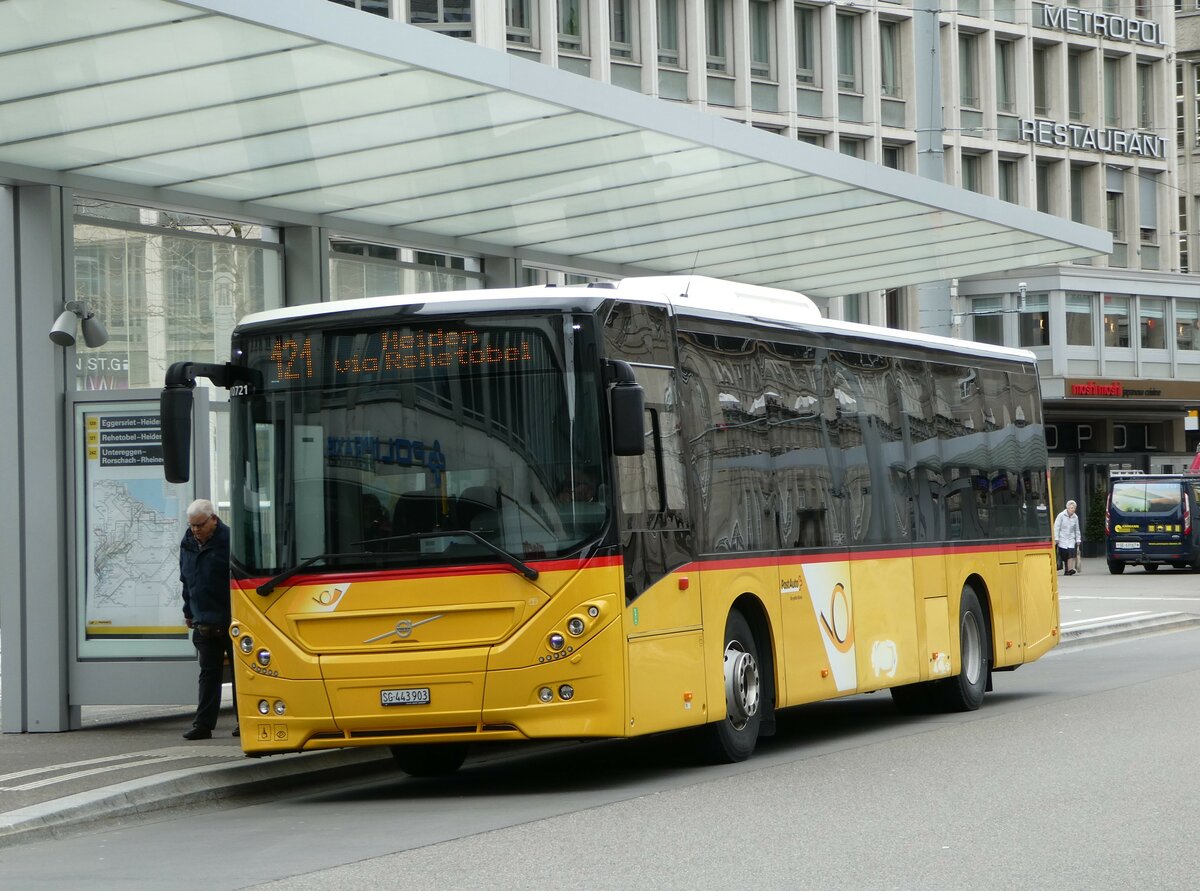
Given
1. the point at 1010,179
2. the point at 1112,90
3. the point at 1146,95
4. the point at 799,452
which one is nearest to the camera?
the point at 799,452

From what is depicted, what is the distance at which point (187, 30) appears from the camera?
1212 centimetres

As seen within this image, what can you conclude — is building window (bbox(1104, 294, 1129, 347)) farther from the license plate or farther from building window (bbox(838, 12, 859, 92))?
the license plate

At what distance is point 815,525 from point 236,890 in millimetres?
6429

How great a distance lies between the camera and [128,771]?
39.3 ft

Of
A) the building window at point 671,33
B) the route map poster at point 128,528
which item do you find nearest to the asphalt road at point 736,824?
the route map poster at point 128,528

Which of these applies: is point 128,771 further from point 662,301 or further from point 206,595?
point 662,301

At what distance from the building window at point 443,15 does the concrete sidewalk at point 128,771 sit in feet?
89.6

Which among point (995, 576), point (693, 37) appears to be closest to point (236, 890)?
point (995, 576)

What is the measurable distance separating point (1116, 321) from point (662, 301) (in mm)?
48347

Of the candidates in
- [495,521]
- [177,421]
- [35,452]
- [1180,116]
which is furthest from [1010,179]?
[177,421]

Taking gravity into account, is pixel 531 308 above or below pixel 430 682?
above

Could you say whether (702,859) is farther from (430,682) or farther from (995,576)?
(995,576)

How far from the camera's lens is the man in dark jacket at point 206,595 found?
14.0 m

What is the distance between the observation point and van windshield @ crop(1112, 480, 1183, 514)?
46.4 meters
